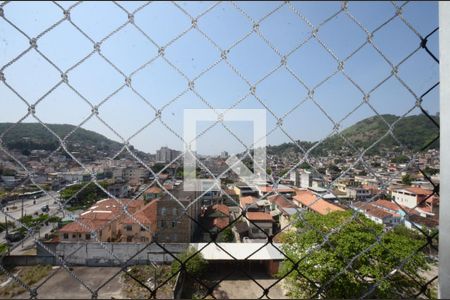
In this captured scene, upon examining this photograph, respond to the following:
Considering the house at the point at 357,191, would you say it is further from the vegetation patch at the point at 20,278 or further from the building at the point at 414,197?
the vegetation patch at the point at 20,278

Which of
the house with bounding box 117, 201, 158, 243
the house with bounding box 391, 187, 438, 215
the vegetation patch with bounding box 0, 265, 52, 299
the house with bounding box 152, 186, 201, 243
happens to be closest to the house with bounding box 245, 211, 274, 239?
the house with bounding box 152, 186, 201, 243

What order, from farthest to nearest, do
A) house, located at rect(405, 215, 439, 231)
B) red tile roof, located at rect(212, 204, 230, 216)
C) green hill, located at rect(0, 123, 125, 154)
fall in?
red tile roof, located at rect(212, 204, 230, 216), house, located at rect(405, 215, 439, 231), green hill, located at rect(0, 123, 125, 154)

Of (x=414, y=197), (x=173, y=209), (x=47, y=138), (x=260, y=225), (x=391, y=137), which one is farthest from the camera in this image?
(x=414, y=197)

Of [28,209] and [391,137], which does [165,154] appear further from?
[391,137]

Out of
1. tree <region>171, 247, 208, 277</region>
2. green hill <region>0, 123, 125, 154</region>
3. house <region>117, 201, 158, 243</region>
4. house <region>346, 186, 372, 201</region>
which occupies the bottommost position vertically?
tree <region>171, 247, 208, 277</region>

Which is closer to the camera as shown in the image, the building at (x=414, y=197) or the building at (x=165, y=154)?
the building at (x=165, y=154)

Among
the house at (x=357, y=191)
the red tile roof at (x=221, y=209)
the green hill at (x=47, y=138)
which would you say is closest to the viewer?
the green hill at (x=47, y=138)

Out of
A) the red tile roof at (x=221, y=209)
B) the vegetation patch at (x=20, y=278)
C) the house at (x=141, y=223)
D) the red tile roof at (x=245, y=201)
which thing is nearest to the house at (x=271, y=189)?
the red tile roof at (x=245, y=201)

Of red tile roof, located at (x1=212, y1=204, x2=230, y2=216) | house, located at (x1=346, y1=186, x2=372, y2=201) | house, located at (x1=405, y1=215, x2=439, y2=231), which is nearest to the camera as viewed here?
house, located at (x1=405, y1=215, x2=439, y2=231)

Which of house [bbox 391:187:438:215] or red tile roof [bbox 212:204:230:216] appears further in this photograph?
red tile roof [bbox 212:204:230:216]

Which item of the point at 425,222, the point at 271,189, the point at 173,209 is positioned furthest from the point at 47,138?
the point at 425,222

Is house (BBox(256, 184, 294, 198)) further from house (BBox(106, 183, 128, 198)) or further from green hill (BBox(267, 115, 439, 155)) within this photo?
house (BBox(106, 183, 128, 198))

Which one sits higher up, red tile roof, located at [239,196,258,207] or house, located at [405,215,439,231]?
red tile roof, located at [239,196,258,207]
